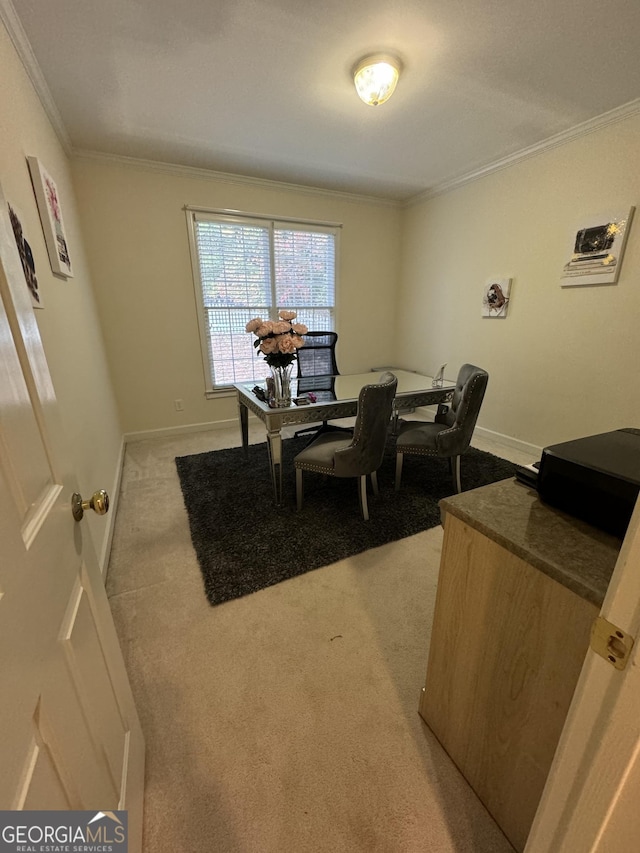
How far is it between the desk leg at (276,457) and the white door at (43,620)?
1451 mm

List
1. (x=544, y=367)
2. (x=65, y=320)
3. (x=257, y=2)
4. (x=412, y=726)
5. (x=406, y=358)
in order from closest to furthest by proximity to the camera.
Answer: (x=412, y=726) → (x=257, y=2) → (x=65, y=320) → (x=544, y=367) → (x=406, y=358)

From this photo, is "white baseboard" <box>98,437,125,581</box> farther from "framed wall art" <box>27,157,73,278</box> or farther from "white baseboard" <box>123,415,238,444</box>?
"framed wall art" <box>27,157,73,278</box>

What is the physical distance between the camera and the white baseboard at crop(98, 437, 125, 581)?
1.85 m

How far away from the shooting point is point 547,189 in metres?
2.88

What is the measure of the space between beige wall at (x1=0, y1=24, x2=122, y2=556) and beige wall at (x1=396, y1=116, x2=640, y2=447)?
350 centimetres

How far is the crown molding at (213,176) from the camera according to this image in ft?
9.81

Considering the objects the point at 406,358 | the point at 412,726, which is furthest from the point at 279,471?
the point at 406,358

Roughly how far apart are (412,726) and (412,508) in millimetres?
1355

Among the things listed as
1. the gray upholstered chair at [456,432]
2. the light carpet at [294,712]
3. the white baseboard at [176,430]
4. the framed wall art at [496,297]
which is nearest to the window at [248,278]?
the white baseboard at [176,430]

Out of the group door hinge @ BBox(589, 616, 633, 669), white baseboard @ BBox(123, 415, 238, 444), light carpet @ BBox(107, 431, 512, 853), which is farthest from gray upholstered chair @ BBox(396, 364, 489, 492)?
white baseboard @ BBox(123, 415, 238, 444)

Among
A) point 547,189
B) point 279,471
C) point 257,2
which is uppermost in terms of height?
point 257,2

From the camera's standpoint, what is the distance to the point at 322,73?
2002mm

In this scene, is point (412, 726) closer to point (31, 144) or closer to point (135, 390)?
point (31, 144)

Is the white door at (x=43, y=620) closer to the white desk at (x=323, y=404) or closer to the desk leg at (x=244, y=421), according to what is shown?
the white desk at (x=323, y=404)
